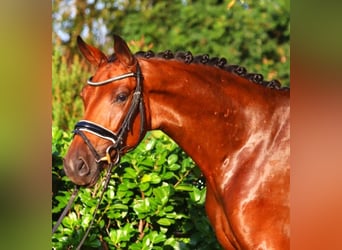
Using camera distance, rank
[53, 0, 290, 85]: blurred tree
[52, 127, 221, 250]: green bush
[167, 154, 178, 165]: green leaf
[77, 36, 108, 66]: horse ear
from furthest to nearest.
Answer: [53, 0, 290, 85]: blurred tree, [167, 154, 178, 165]: green leaf, [52, 127, 221, 250]: green bush, [77, 36, 108, 66]: horse ear

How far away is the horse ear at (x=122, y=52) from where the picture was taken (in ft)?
10.0

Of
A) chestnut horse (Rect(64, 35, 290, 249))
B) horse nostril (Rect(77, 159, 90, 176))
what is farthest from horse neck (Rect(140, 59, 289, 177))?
horse nostril (Rect(77, 159, 90, 176))

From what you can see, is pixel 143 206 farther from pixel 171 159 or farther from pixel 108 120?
pixel 108 120

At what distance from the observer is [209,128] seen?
10.3 feet

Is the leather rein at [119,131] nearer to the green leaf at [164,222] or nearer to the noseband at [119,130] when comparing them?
the noseband at [119,130]

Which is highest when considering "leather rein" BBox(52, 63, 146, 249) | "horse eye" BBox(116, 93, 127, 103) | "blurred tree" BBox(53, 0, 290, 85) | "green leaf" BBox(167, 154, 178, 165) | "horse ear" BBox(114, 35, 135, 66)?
"horse ear" BBox(114, 35, 135, 66)

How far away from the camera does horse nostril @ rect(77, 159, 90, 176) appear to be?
2.96 metres

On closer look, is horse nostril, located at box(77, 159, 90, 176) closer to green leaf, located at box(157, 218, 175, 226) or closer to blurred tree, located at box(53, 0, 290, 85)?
green leaf, located at box(157, 218, 175, 226)

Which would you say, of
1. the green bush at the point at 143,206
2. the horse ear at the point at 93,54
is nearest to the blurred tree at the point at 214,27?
the green bush at the point at 143,206

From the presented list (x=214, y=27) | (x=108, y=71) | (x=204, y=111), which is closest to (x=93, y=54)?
(x=108, y=71)

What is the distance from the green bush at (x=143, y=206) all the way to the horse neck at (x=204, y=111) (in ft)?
3.86

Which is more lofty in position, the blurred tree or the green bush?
the green bush

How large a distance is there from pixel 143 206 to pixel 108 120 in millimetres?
1397
